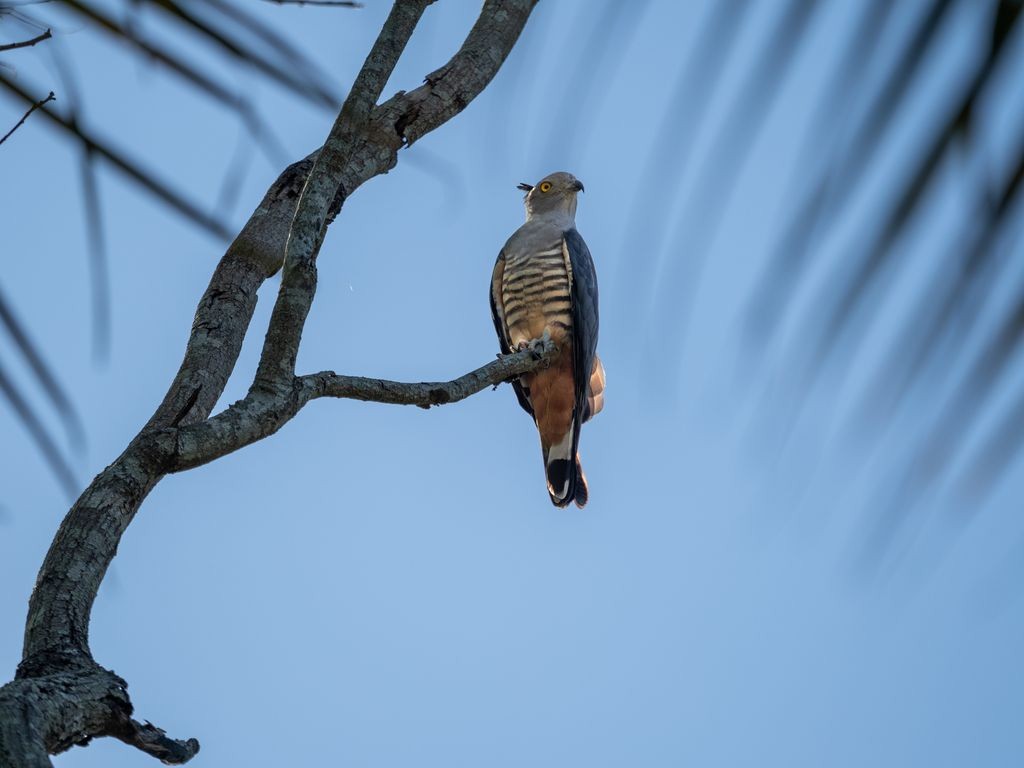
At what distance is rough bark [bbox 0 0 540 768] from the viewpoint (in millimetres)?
2385

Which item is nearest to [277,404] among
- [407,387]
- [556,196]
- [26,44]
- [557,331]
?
[407,387]

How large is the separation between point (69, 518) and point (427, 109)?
2.46 meters

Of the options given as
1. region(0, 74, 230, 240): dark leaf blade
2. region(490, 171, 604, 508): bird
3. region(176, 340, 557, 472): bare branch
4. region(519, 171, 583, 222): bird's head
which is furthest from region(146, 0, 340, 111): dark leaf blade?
region(519, 171, 583, 222): bird's head

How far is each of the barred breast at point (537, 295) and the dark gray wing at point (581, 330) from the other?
2.3 inches

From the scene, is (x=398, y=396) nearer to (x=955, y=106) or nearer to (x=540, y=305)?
(x=955, y=106)

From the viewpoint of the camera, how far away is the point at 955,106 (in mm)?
433

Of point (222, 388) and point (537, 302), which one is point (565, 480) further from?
point (222, 388)

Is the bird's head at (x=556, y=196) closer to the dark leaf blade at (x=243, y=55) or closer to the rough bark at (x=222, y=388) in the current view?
the rough bark at (x=222, y=388)

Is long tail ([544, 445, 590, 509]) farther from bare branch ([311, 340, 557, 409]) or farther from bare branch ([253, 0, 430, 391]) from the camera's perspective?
bare branch ([253, 0, 430, 391])

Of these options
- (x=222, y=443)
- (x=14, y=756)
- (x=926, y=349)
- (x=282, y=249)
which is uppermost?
(x=282, y=249)

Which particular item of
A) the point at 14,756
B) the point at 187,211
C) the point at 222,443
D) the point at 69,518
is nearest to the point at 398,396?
the point at 222,443

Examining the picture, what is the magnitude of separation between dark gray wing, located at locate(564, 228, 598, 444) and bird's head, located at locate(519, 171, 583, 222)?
95 cm

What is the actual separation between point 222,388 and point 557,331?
473 centimetres

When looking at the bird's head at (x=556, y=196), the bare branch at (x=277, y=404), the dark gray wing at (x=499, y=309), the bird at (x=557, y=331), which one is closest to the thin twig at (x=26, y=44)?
the bare branch at (x=277, y=404)
